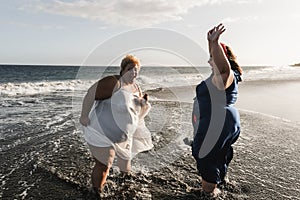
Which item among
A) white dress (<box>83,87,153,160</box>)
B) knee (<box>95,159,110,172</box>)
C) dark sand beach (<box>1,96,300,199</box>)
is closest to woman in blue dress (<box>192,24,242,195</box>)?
dark sand beach (<box>1,96,300,199</box>)

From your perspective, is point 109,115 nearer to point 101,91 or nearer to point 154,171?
point 101,91

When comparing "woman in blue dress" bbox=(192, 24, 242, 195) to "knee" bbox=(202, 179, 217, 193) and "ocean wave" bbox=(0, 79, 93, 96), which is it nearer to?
"knee" bbox=(202, 179, 217, 193)

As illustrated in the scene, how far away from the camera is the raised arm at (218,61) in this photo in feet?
9.26

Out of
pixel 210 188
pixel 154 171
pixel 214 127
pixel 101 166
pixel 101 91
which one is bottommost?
pixel 154 171

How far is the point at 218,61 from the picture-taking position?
287 cm

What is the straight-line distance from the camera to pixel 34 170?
4.23 m

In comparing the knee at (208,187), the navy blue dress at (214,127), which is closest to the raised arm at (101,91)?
the navy blue dress at (214,127)

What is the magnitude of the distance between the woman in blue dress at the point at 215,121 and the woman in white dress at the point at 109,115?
83 cm

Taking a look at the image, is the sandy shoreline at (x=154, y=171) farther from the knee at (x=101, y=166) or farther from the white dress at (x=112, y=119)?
the white dress at (x=112, y=119)

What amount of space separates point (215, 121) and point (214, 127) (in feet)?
0.23

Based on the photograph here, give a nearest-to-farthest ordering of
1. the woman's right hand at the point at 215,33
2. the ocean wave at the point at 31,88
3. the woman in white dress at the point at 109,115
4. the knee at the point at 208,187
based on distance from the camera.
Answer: the woman's right hand at the point at 215,33 < the woman in white dress at the point at 109,115 < the knee at the point at 208,187 < the ocean wave at the point at 31,88

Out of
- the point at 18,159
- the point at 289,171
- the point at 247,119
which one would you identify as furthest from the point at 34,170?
the point at 247,119

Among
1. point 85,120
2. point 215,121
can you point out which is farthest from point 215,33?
point 85,120

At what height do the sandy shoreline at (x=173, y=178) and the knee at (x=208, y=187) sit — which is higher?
the knee at (x=208, y=187)
